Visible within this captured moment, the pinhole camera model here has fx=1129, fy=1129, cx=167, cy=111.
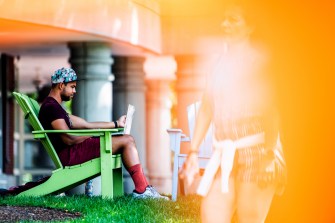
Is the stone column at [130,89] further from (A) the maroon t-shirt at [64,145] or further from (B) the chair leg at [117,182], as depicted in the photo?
(A) the maroon t-shirt at [64,145]

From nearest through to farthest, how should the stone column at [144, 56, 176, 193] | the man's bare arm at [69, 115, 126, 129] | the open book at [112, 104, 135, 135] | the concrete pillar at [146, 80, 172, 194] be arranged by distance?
the open book at [112, 104, 135, 135], the man's bare arm at [69, 115, 126, 129], the concrete pillar at [146, 80, 172, 194], the stone column at [144, 56, 176, 193]

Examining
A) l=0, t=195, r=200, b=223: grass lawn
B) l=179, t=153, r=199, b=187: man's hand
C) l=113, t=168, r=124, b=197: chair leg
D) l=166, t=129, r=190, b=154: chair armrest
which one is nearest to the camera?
l=179, t=153, r=199, b=187: man's hand

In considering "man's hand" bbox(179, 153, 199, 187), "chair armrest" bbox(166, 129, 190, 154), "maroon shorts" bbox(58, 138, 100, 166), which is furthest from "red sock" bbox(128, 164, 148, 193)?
"man's hand" bbox(179, 153, 199, 187)

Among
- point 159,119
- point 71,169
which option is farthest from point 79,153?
point 159,119

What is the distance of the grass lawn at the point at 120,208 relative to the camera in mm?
8527

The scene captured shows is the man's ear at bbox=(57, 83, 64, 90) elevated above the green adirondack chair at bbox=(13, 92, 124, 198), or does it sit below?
above

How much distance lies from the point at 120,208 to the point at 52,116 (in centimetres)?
133

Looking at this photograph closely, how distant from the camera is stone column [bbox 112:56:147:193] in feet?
60.4

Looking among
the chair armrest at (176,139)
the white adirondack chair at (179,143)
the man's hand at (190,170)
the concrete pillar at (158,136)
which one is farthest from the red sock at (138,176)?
the concrete pillar at (158,136)

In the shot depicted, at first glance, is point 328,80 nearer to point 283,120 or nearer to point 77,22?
point 283,120

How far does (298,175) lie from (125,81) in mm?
11540

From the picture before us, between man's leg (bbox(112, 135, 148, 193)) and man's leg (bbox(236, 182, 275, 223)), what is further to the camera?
man's leg (bbox(112, 135, 148, 193))

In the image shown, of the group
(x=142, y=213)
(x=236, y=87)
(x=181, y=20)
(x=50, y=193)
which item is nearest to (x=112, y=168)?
(x=50, y=193)

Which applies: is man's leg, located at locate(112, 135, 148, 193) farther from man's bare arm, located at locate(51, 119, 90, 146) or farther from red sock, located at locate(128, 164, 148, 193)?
man's bare arm, located at locate(51, 119, 90, 146)
